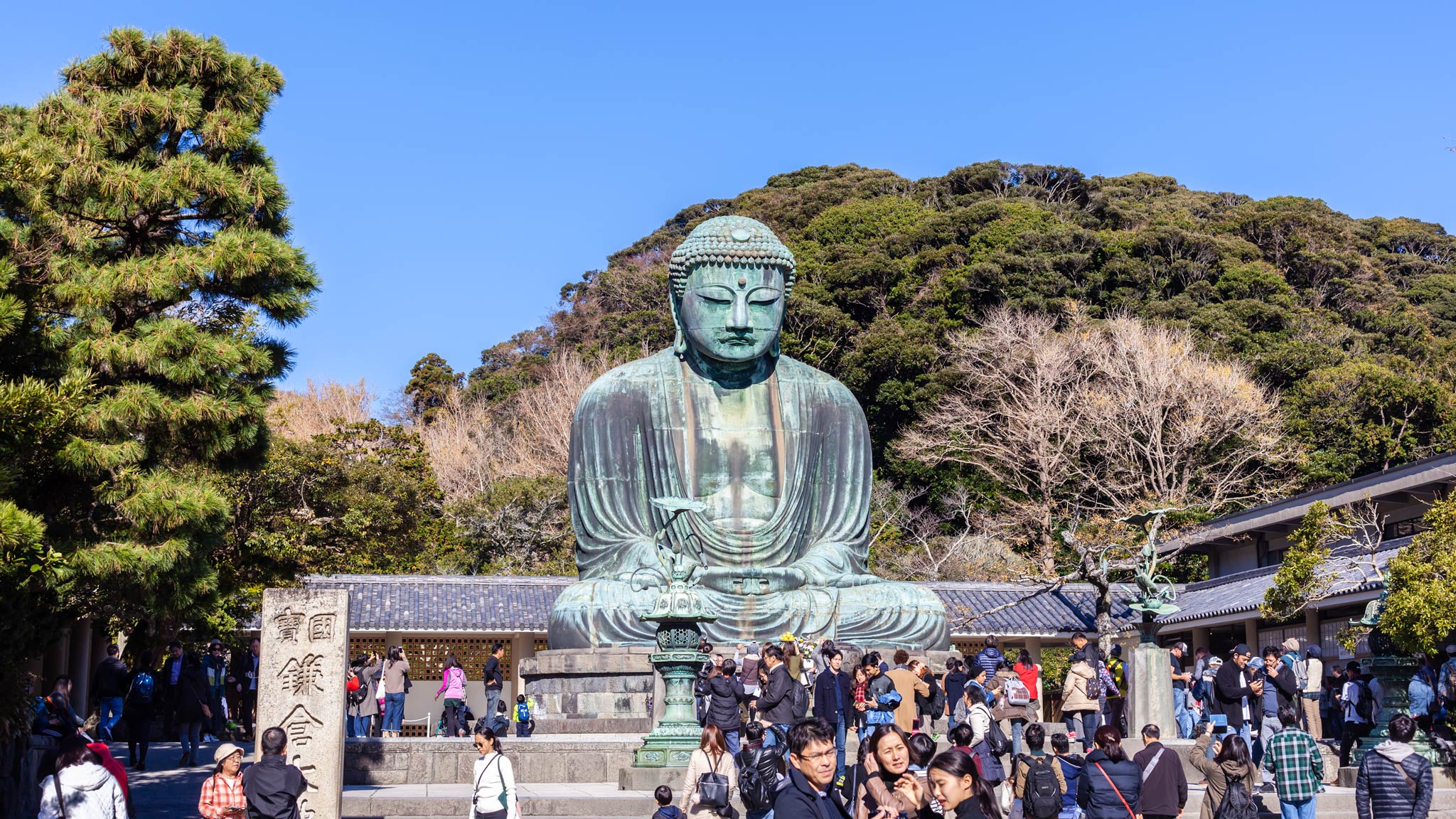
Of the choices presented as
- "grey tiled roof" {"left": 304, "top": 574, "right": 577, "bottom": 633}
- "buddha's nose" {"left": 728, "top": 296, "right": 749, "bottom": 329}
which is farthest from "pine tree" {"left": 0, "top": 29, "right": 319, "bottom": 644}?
"grey tiled roof" {"left": 304, "top": 574, "right": 577, "bottom": 633}

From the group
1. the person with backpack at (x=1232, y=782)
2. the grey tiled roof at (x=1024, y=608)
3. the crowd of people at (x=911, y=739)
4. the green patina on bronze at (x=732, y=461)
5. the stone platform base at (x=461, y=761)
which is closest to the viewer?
the crowd of people at (x=911, y=739)

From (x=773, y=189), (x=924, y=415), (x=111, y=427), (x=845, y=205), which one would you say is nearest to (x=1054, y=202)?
(x=845, y=205)

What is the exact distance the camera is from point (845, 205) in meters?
44.3

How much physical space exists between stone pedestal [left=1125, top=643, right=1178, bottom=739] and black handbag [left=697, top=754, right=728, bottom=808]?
734cm

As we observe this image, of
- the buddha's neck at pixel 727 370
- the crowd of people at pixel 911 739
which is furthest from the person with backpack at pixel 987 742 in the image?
the buddha's neck at pixel 727 370

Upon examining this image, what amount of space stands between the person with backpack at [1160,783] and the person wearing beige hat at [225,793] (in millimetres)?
4625

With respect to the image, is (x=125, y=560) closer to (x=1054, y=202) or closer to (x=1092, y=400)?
(x=1092, y=400)

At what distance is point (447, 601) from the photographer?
2584cm

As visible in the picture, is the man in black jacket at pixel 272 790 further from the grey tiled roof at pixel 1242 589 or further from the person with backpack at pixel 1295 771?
the grey tiled roof at pixel 1242 589

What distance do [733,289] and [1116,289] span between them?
71.5 feet

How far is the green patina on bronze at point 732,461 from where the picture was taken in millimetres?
16703

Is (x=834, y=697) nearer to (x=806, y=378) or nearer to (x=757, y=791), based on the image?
(x=757, y=791)

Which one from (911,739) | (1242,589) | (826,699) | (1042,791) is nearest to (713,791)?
(911,739)

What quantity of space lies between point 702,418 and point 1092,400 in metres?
14.8
